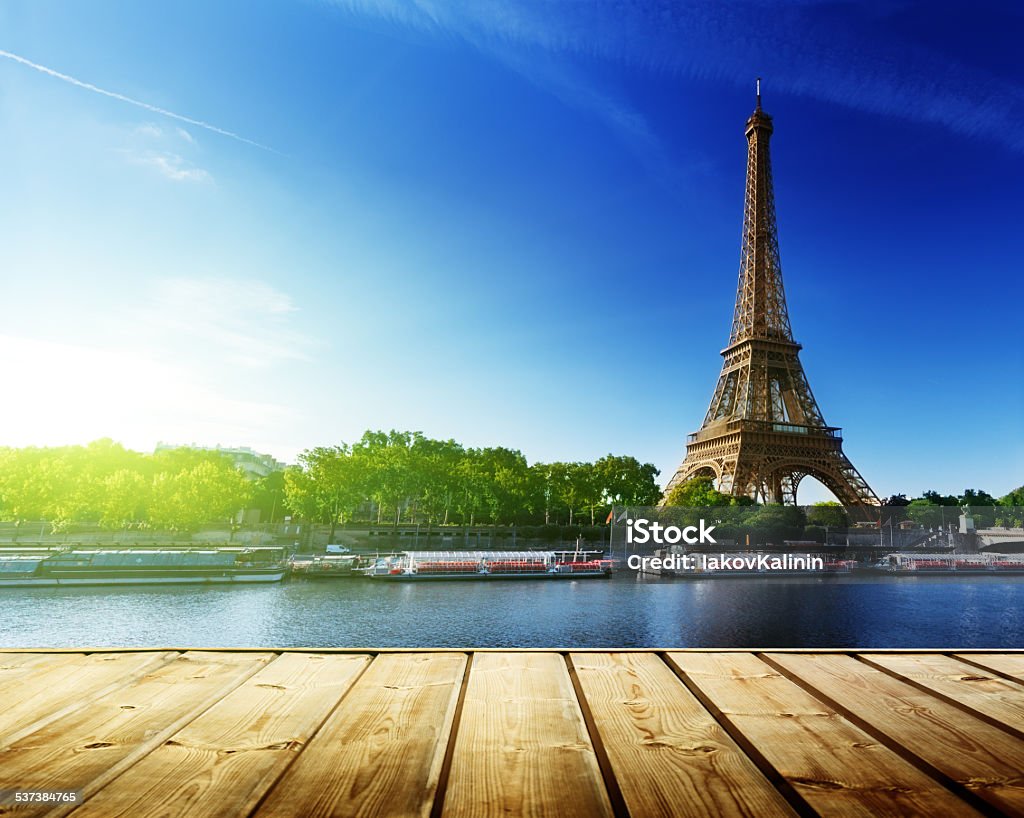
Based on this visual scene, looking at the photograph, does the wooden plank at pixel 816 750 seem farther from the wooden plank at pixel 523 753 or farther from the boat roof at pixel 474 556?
the boat roof at pixel 474 556

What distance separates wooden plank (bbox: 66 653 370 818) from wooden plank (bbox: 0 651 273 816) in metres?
0.05

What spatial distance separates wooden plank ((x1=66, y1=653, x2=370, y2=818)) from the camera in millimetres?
1066

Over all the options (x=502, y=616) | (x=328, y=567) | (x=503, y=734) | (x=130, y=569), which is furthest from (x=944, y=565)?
(x=503, y=734)

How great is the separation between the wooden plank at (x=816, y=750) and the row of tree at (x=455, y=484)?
4700cm

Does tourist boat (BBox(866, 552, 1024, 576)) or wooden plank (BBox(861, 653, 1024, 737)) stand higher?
wooden plank (BBox(861, 653, 1024, 737))

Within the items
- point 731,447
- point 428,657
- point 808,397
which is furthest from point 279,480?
point 428,657

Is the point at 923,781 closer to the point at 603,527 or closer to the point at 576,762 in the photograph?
the point at 576,762

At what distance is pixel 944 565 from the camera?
42906 millimetres

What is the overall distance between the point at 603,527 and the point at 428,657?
53565mm

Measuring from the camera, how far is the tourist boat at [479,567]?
1352 inches

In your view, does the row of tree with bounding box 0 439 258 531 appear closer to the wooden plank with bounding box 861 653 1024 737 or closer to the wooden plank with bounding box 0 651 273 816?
the wooden plank with bounding box 0 651 273 816

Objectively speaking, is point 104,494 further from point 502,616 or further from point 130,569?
point 502,616

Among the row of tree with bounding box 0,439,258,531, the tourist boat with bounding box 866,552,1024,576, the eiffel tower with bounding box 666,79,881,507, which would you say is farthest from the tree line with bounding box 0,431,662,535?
the tourist boat with bounding box 866,552,1024,576

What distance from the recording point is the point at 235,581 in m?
30.9
